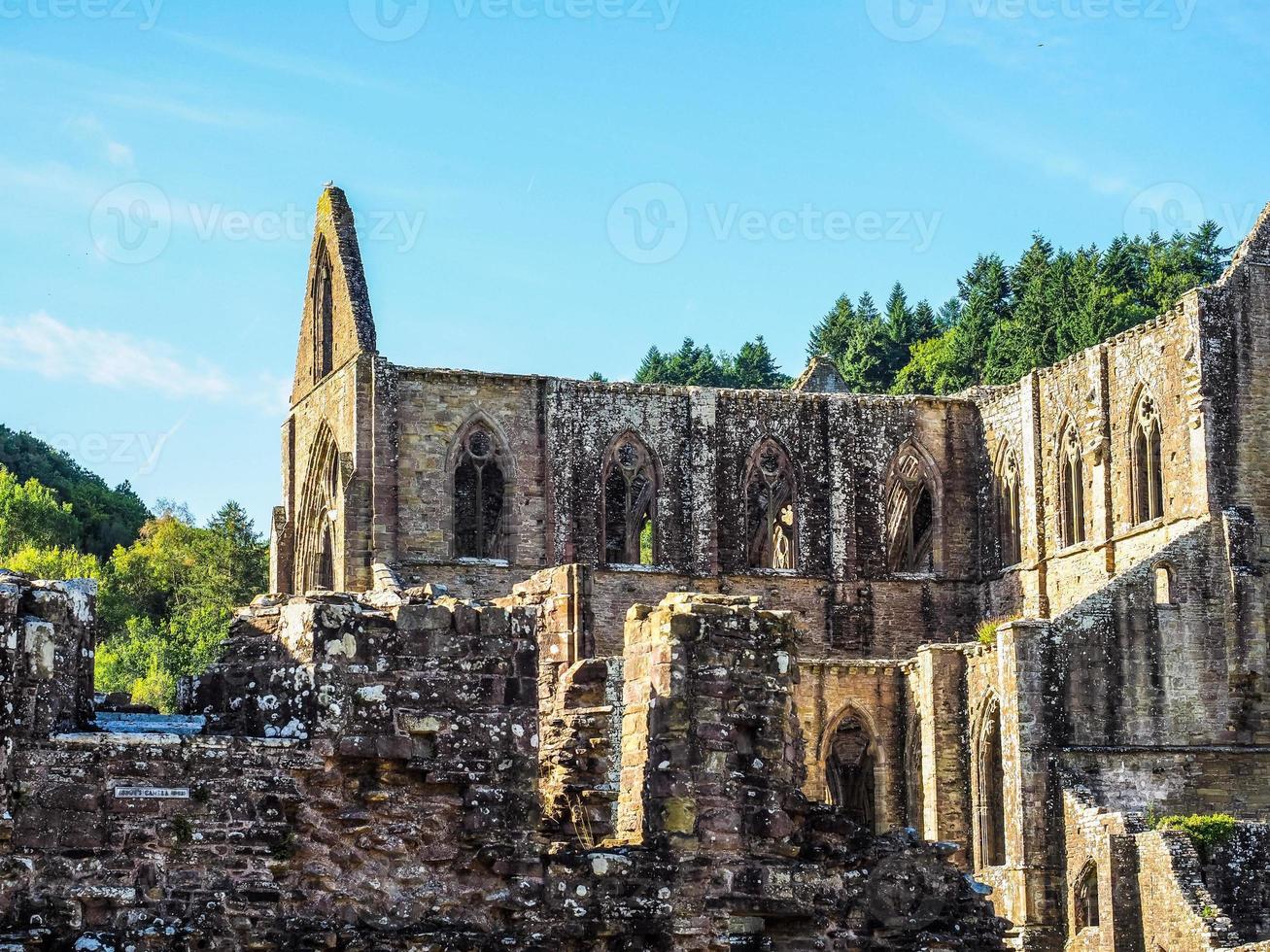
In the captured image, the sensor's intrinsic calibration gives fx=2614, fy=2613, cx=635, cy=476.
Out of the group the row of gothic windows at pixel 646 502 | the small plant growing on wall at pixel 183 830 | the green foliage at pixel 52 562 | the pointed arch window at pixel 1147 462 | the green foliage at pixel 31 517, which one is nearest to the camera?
the small plant growing on wall at pixel 183 830

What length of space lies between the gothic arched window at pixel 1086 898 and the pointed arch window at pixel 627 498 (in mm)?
13039

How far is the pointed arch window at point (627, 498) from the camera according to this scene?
174 ft

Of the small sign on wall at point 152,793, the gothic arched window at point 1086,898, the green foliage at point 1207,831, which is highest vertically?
the small sign on wall at point 152,793

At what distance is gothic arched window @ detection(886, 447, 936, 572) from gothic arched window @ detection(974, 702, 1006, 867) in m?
8.54

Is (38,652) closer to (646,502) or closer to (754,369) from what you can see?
(646,502)

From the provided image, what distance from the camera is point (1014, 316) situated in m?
76.4

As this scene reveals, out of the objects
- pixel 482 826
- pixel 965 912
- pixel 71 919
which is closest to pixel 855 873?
pixel 965 912

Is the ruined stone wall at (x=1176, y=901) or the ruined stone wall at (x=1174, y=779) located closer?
the ruined stone wall at (x=1176, y=901)

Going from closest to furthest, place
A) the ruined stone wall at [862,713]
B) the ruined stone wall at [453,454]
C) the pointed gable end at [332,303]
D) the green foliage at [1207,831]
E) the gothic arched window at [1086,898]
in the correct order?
the green foliage at [1207,831]
the gothic arched window at [1086,898]
the ruined stone wall at [862,713]
the ruined stone wall at [453,454]
the pointed gable end at [332,303]

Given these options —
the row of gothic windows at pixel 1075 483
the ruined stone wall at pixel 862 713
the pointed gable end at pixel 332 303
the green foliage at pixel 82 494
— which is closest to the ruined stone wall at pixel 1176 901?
the ruined stone wall at pixel 862 713

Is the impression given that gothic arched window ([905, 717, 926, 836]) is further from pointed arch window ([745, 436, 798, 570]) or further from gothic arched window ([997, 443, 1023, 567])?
pointed arch window ([745, 436, 798, 570])

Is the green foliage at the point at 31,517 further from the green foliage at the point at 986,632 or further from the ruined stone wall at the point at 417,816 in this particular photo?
the ruined stone wall at the point at 417,816

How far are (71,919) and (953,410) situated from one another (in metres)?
39.6

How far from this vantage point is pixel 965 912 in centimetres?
2338
